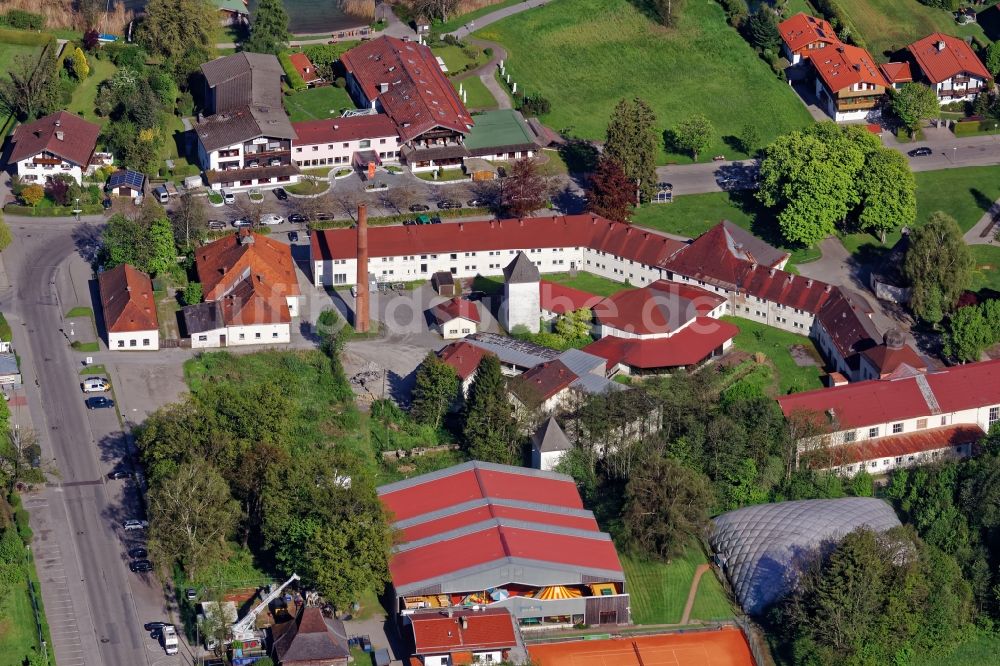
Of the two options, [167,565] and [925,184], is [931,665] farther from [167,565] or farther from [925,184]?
[925,184]

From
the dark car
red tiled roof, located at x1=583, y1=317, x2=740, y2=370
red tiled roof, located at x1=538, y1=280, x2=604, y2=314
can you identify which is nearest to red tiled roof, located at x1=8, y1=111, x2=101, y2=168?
the dark car

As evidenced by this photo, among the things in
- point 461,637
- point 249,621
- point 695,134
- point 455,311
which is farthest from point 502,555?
point 695,134

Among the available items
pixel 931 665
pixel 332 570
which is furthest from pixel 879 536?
pixel 332 570

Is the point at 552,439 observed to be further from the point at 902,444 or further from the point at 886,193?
the point at 886,193

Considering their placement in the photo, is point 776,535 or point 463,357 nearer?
point 776,535

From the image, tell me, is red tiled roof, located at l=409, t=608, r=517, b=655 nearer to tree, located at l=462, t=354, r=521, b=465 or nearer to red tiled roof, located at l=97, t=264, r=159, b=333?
tree, located at l=462, t=354, r=521, b=465

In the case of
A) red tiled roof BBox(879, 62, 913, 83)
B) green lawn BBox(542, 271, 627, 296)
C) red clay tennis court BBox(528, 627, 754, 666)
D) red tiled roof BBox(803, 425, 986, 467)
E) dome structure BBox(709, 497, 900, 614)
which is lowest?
red clay tennis court BBox(528, 627, 754, 666)
